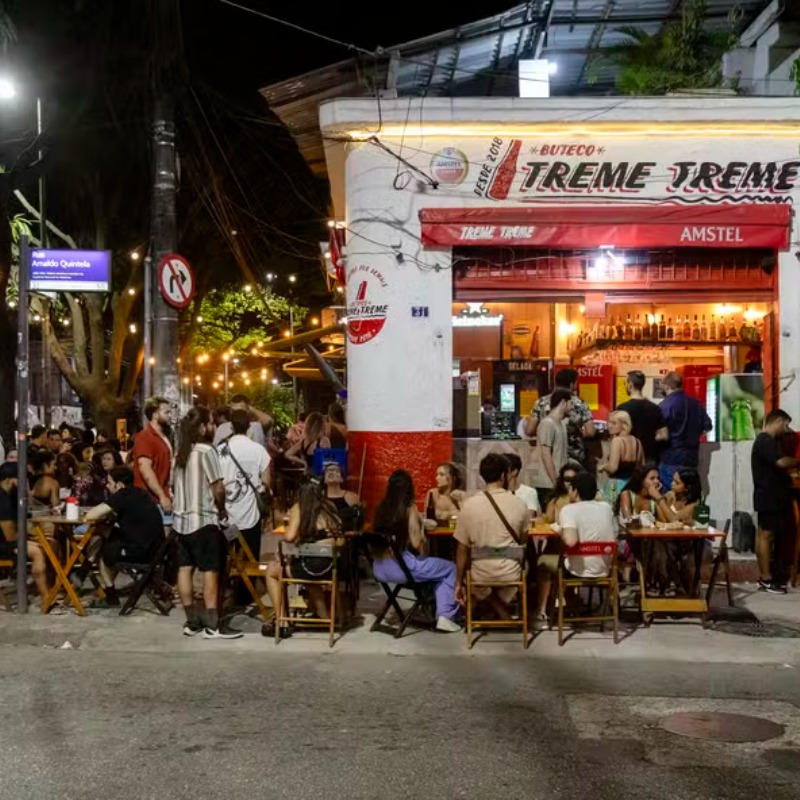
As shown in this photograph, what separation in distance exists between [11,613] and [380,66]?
8.12 meters

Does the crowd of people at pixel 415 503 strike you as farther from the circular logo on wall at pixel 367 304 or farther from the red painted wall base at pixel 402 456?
the circular logo on wall at pixel 367 304

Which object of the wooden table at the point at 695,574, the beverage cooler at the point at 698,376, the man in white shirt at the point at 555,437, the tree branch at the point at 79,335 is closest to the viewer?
the wooden table at the point at 695,574

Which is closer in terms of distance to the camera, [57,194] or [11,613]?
[11,613]

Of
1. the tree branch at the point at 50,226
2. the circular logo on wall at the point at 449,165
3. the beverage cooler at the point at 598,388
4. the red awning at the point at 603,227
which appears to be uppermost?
the tree branch at the point at 50,226

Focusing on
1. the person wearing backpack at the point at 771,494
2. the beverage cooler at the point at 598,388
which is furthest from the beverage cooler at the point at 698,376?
the person wearing backpack at the point at 771,494

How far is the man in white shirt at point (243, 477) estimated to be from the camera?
9188mm

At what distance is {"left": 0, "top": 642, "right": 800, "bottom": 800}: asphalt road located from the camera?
16.0 feet

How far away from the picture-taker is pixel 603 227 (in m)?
11.5

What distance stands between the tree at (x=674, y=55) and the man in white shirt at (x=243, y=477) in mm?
7908

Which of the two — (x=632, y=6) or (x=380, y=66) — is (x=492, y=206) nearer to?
(x=380, y=66)

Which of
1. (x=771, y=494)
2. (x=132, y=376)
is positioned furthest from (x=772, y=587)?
(x=132, y=376)

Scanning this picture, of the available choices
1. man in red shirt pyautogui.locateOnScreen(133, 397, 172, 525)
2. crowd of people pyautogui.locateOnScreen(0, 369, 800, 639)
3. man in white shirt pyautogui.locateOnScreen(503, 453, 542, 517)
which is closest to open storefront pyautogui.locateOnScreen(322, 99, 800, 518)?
crowd of people pyautogui.locateOnScreen(0, 369, 800, 639)

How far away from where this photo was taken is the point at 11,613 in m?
9.21

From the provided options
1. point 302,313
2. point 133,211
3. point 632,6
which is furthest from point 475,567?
point 302,313
